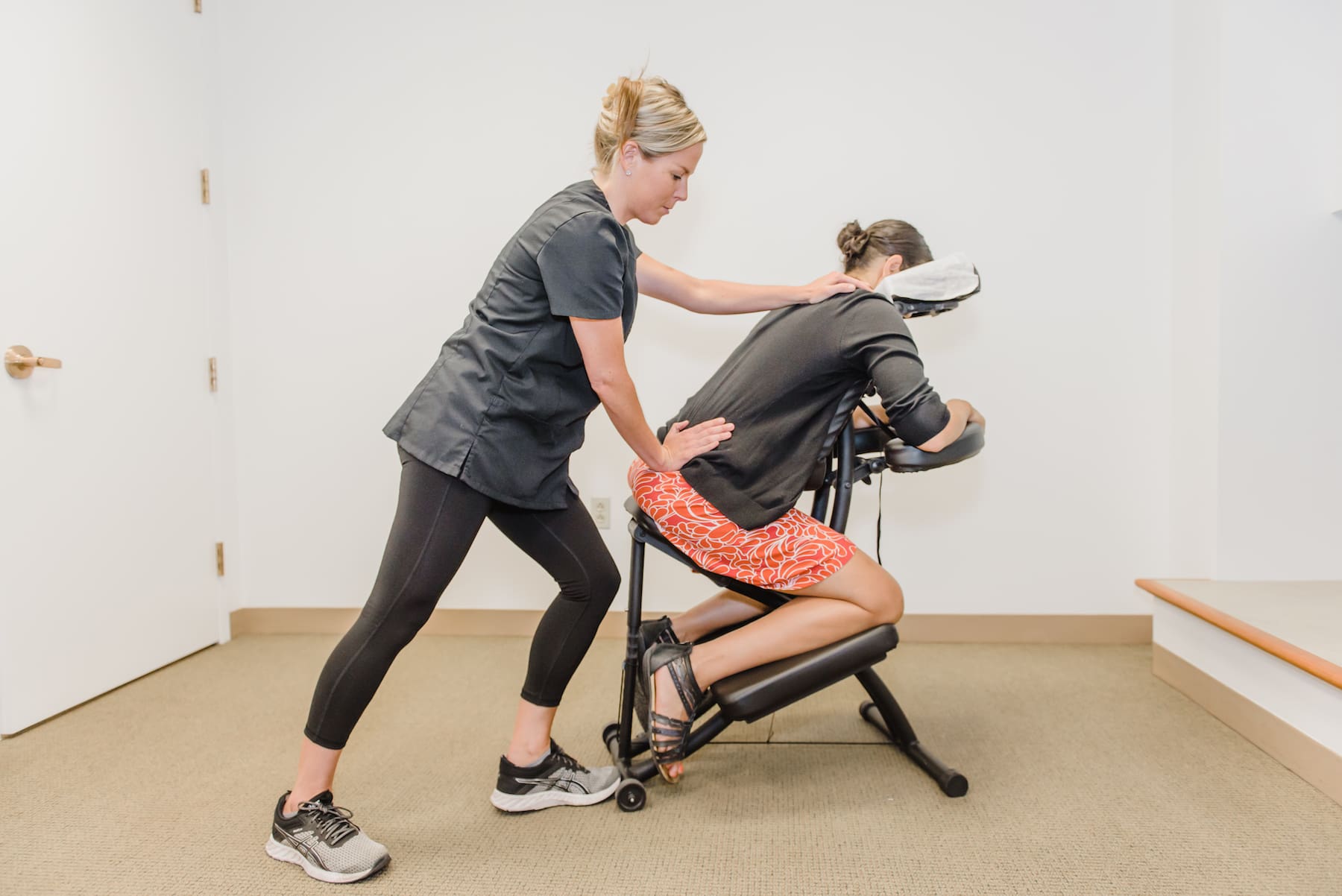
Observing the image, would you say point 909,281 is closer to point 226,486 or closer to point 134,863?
point 134,863

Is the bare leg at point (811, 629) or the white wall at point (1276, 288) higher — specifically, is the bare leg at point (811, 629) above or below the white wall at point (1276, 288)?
below

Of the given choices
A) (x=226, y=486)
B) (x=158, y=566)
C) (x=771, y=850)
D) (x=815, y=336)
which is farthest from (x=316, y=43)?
(x=771, y=850)

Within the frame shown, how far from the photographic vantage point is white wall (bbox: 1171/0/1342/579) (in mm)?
2209

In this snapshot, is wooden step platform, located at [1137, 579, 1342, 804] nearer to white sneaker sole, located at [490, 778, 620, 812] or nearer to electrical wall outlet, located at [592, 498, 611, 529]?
white sneaker sole, located at [490, 778, 620, 812]

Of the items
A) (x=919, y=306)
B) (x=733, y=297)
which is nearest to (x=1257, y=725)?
(x=919, y=306)

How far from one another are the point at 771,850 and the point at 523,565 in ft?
4.90

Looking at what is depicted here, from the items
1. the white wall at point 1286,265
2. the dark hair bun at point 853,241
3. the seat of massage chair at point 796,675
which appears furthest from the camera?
the white wall at point 1286,265

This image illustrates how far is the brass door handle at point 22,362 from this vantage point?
190 centimetres

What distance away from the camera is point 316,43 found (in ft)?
8.77

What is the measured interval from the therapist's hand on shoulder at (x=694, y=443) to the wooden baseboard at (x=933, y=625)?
122 centimetres

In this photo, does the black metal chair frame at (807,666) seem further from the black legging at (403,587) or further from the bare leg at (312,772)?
the bare leg at (312,772)

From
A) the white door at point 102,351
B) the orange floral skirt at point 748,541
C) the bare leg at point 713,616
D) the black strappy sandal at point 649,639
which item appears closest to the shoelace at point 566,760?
the black strappy sandal at point 649,639

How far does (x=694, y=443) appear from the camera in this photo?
154 cm

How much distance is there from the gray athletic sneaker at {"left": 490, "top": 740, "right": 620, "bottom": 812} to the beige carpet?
0.03 m
